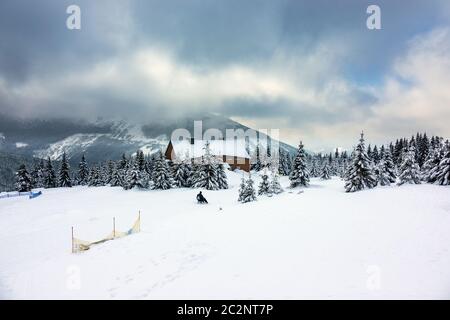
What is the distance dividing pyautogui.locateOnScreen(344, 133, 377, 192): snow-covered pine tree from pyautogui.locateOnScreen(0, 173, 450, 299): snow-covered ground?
15.8 meters

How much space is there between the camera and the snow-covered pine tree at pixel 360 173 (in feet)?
121

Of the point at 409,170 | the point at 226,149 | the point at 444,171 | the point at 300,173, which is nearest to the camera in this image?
the point at 444,171

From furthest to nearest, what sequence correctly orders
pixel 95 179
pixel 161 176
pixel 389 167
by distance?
pixel 95 179, pixel 161 176, pixel 389 167

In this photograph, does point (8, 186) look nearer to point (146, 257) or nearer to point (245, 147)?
point (245, 147)

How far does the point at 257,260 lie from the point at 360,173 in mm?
31723

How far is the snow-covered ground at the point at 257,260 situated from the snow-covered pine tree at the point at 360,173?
15754mm

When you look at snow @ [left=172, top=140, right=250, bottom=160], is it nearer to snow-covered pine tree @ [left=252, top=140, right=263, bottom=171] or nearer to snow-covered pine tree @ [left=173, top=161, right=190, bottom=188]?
snow-covered pine tree @ [left=252, top=140, right=263, bottom=171]

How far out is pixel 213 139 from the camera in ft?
329

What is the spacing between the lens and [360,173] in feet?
121

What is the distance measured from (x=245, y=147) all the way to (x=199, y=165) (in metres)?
44.9

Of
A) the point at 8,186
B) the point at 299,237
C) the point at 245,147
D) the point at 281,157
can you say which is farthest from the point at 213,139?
the point at 8,186

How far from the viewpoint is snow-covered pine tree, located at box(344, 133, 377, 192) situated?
1447 inches

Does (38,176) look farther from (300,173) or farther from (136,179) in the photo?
(300,173)

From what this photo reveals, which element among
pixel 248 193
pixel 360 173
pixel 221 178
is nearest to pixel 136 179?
pixel 221 178
